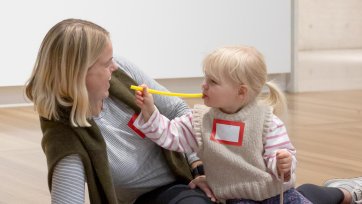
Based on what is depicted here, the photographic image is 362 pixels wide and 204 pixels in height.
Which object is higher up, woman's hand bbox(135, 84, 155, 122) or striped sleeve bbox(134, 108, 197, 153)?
woman's hand bbox(135, 84, 155, 122)

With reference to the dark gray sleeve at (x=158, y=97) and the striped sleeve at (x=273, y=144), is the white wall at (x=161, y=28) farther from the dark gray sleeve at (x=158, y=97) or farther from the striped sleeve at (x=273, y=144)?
the striped sleeve at (x=273, y=144)

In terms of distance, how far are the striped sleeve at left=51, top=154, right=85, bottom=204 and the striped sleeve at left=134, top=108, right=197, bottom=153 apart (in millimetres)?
211

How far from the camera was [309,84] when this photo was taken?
5945mm

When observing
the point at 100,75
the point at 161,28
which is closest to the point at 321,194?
the point at 100,75

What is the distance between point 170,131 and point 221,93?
0.50 ft

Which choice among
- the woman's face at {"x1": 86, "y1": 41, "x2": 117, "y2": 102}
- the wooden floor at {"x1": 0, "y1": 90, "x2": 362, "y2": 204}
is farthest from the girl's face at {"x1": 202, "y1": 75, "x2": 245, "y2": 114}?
the wooden floor at {"x1": 0, "y1": 90, "x2": 362, "y2": 204}

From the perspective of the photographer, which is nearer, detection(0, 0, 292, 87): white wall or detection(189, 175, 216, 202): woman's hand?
detection(189, 175, 216, 202): woman's hand

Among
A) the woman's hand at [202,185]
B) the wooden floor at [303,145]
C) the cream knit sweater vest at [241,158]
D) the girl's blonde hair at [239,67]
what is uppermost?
the girl's blonde hair at [239,67]

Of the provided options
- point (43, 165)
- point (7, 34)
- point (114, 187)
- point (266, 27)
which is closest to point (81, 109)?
point (114, 187)

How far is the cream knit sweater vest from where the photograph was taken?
198 cm

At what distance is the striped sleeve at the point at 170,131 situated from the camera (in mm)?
1978

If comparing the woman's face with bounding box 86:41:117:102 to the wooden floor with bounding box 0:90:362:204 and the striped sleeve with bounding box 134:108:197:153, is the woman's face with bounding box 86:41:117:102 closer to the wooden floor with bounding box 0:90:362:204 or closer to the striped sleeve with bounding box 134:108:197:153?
the striped sleeve with bounding box 134:108:197:153

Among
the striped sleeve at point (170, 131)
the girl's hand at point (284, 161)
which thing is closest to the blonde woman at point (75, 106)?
the striped sleeve at point (170, 131)

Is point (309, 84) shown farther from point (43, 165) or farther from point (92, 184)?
point (92, 184)
